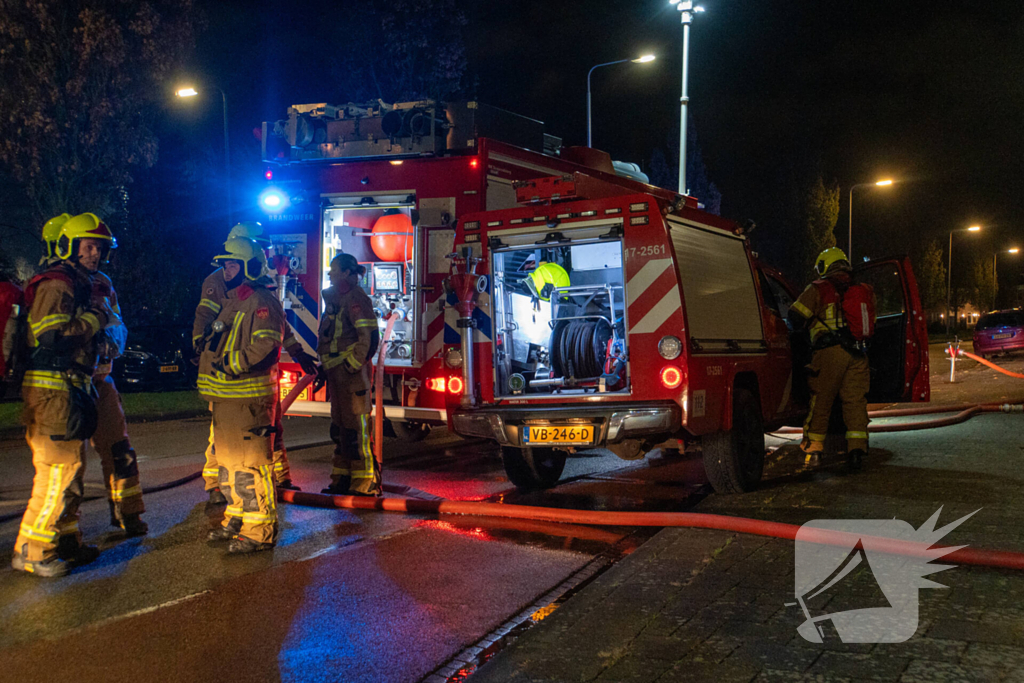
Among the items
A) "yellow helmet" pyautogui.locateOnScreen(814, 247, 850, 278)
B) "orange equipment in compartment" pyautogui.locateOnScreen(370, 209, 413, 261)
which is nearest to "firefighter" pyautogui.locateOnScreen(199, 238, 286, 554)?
"orange equipment in compartment" pyautogui.locateOnScreen(370, 209, 413, 261)

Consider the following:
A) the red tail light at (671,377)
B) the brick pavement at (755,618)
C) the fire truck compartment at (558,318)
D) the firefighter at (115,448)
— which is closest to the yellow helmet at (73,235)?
the firefighter at (115,448)

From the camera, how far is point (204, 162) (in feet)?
78.9

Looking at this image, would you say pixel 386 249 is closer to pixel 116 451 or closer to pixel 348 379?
pixel 348 379

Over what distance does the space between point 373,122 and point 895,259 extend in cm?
499

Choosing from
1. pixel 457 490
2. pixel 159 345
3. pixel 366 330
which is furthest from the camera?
pixel 159 345

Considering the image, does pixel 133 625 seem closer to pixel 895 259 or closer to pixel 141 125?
pixel 895 259

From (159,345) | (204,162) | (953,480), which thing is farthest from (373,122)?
(204,162)

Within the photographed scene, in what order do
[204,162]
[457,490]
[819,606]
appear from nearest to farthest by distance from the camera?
Answer: [819,606] → [457,490] → [204,162]

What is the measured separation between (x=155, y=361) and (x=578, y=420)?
13.3 m

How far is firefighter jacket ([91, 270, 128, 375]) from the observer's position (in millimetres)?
5177

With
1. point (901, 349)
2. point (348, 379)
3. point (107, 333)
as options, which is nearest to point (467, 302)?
point (348, 379)

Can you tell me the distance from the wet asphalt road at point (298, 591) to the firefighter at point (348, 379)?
500 millimetres

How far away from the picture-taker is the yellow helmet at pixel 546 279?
7.32 meters

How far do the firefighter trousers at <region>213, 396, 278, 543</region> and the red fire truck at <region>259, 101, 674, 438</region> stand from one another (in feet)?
8.39
